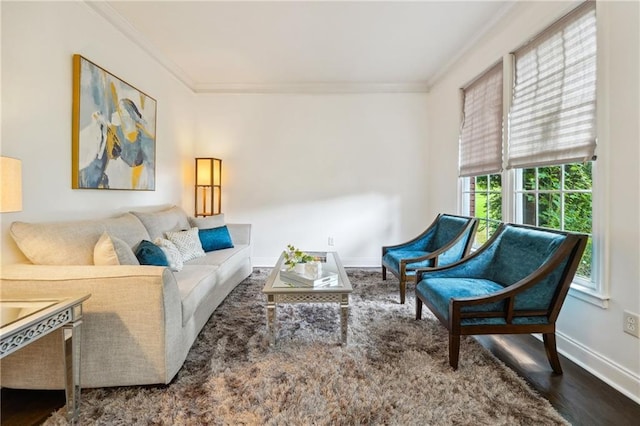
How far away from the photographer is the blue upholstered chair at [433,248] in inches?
118

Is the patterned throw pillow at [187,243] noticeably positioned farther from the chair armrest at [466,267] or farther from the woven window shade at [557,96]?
the woven window shade at [557,96]

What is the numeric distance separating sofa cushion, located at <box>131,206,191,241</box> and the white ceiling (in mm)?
1802

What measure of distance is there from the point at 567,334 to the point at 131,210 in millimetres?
3924

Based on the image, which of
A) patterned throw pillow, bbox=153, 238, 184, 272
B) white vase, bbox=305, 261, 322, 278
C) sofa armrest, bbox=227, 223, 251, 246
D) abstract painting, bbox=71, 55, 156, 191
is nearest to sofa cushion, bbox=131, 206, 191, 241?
patterned throw pillow, bbox=153, 238, 184, 272

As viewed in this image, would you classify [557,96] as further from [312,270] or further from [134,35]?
[134,35]

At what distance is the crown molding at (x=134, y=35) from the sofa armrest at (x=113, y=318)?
2255 mm

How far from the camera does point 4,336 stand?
1104 mm

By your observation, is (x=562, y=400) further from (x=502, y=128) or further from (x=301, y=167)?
(x=301, y=167)

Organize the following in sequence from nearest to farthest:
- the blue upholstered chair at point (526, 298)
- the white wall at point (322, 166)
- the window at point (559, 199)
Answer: the blue upholstered chair at point (526, 298) → the window at point (559, 199) → the white wall at point (322, 166)

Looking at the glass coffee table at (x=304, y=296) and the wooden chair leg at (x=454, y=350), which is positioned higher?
the glass coffee table at (x=304, y=296)

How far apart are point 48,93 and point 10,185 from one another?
1080 millimetres

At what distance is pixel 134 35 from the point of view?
3.03 metres

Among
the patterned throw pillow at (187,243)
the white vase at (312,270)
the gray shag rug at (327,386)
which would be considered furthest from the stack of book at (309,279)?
the patterned throw pillow at (187,243)

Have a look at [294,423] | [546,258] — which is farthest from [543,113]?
[294,423]
